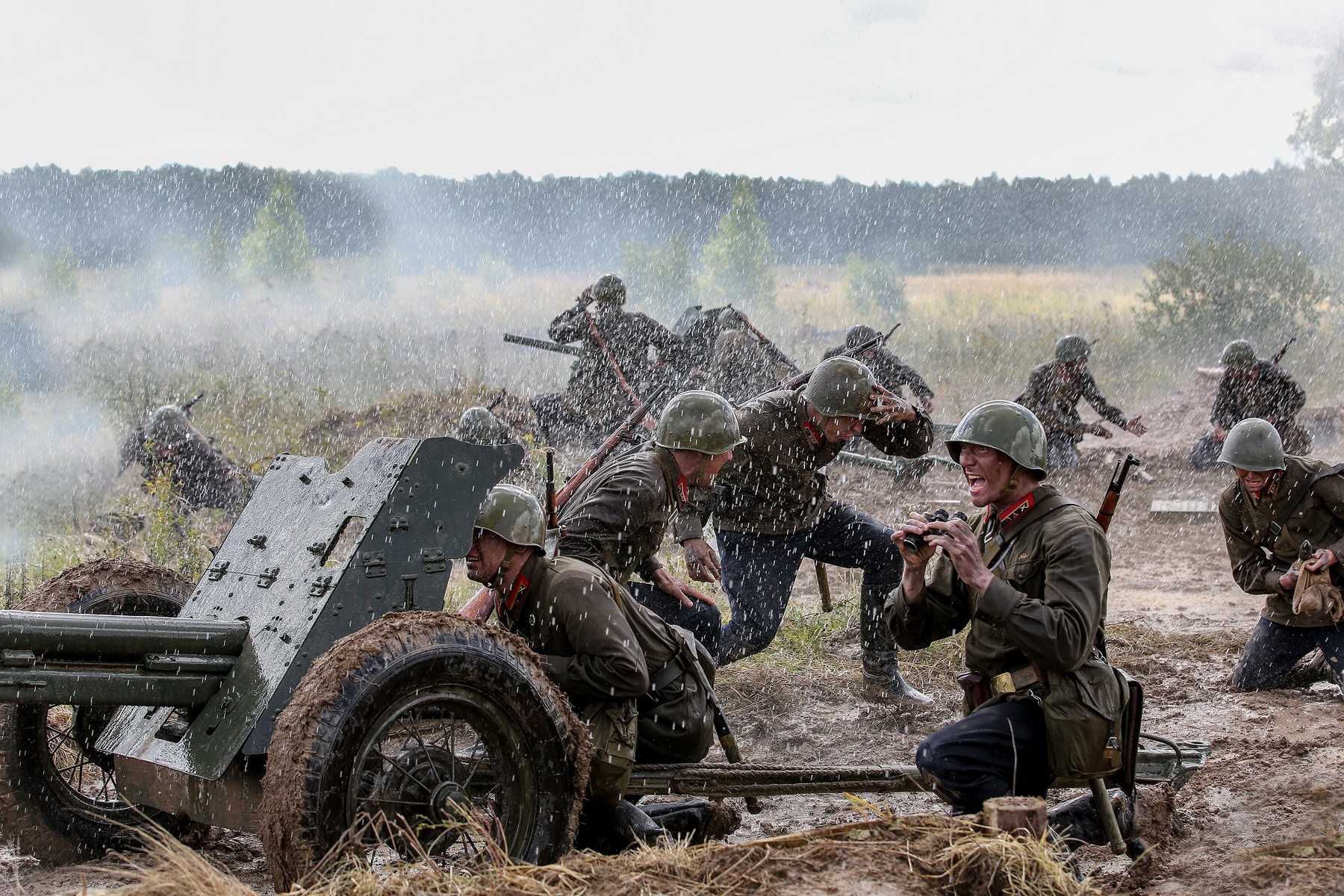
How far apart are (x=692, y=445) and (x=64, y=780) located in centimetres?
278

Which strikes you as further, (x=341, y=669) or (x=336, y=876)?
(x=341, y=669)

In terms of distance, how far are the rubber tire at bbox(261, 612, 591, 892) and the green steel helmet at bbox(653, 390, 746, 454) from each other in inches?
72.4

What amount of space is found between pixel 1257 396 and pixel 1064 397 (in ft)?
6.34

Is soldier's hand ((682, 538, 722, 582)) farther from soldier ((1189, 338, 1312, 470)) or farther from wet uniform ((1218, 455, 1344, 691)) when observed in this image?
soldier ((1189, 338, 1312, 470))

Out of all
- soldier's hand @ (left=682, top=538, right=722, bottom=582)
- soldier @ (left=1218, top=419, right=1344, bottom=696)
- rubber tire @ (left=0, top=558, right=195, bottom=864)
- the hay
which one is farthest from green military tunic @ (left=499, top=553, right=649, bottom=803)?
soldier @ (left=1218, top=419, right=1344, bottom=696)

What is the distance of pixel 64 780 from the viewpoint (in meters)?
4.94

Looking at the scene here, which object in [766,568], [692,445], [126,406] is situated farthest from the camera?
[126,406]

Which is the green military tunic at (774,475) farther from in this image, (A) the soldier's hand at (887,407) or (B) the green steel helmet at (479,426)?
(B) the green steel helmet at (479,426)

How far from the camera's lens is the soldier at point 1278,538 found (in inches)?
265

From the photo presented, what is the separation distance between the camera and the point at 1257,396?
12.6 m

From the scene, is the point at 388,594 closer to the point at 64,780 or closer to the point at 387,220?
the point at 64,780

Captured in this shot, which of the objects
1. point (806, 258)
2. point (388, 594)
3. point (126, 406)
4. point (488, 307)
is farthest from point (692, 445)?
point (806, 258)

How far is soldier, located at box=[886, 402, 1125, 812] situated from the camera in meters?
4.11

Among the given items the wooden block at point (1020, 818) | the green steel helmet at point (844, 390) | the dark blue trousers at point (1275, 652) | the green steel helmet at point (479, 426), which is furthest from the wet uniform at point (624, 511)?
the green steel helmet at point (479, 426)
